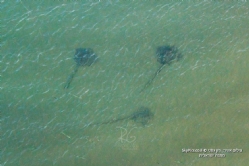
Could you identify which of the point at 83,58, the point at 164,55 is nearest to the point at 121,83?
the point at 83,58

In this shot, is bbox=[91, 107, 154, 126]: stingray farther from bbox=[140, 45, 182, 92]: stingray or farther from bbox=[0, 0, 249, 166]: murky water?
bbox=[140, 45, 182, 92]: stingray

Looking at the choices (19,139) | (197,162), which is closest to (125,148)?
(197,162)

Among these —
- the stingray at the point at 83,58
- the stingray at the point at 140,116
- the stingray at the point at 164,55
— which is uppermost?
the stingray at the point at 83,58

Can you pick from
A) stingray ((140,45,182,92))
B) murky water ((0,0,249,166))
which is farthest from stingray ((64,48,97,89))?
stingray ((140,45,182,92))

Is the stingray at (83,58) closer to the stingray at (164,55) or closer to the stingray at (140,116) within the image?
the stingray at (140,116)

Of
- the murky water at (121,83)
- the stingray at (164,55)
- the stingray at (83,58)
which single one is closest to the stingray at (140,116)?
the murky water at (121,83)

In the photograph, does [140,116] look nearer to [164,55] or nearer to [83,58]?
[164,55]
